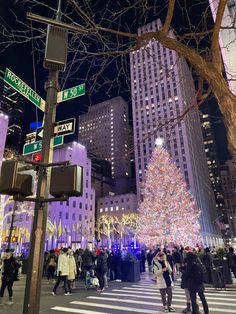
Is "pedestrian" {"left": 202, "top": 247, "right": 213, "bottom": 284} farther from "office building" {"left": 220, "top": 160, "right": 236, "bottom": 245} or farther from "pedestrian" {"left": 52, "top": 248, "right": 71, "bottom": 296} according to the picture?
"office building" {"left": 220, "top": 160, "right": 236, "bottom": 245}

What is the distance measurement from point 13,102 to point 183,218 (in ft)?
264

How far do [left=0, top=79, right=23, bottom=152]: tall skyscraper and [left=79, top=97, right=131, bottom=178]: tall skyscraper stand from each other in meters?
55.2

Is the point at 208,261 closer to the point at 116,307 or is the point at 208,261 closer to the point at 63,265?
the point at 116,307

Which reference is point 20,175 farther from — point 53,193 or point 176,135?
point 176,135

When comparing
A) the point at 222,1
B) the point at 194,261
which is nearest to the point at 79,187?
the point at 222,1

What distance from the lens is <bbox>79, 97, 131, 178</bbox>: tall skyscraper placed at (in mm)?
146750

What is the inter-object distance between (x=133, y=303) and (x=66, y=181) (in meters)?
7.49

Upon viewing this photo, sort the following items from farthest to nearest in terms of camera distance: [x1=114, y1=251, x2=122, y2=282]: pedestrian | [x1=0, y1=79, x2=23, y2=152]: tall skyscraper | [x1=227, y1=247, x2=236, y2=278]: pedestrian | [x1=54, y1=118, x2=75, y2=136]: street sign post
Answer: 1. [x1=0, y1=79, x2=23, y2=152]: tall skyscraper
2. [x1=114, y1=251, x2=122, y2=282]: pedestrian
3. [x1=227, y1=247, x2=236, y2=278]: pedestrian
4. [x1=54, y1=118, x2=75, y2=136]: street sign post

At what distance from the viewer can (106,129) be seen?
157875mm

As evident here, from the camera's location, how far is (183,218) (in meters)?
27.8

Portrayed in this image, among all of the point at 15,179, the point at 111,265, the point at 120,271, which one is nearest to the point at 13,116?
the point at 111,265

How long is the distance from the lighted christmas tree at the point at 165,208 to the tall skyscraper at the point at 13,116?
69790 millimetres

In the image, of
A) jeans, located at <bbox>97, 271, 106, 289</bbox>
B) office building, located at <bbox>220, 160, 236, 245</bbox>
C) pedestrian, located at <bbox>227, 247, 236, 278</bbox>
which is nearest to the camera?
jeans, located at <bbox>97, 271, 106, 289</bbox>

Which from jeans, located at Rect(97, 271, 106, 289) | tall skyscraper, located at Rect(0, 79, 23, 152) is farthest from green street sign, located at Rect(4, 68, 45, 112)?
tall skyscraper, located at Rect(0, 79, 23, 152)
